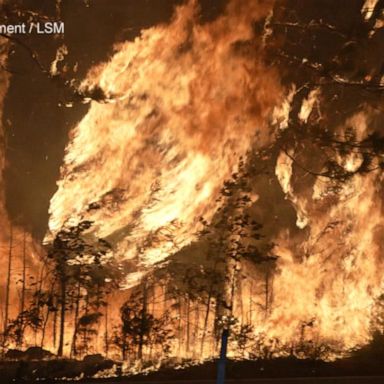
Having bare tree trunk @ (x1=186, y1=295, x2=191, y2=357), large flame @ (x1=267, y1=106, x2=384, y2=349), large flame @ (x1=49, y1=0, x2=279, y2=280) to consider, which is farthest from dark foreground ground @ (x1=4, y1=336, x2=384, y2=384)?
large flame @ (x1=49, y1=0, x2=279, y2=280)

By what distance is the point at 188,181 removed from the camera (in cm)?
530

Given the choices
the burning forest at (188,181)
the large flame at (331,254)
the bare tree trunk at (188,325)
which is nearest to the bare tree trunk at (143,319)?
the burning forest at (188,181)

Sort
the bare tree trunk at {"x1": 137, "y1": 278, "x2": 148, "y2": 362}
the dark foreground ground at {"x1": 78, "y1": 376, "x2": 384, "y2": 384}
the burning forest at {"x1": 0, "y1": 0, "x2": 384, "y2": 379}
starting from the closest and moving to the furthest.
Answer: the burning forest at {"x1": 0, "y1": 0, "x2": 384, "y2": 379} → the bare tree trunk at {"x1": 137, "y1": 278, "x2": 148, "y2": 362} → the dark foreground ground at {"x1": 78, "y1": 376, "x2": 384, "y2": 384}

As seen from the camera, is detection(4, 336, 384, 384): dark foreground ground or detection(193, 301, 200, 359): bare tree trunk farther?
detection(193, 301, 200, 359): bare tree trunk

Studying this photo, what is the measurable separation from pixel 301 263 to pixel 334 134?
118cm

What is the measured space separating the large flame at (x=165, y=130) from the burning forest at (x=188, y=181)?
1 centimetres

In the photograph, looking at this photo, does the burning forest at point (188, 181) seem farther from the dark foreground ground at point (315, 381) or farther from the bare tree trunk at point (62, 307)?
the dark foreground ground at point (315, 381)

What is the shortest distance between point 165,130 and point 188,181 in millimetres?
482

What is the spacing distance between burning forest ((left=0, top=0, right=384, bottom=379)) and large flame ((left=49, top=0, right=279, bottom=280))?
0.01 m

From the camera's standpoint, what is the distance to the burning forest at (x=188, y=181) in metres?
5.13

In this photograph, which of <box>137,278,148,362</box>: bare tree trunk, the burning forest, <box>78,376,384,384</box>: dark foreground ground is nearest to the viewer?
the burning forest

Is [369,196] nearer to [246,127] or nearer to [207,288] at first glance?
[246,127]

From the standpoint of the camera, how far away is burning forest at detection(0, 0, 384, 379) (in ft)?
16.8

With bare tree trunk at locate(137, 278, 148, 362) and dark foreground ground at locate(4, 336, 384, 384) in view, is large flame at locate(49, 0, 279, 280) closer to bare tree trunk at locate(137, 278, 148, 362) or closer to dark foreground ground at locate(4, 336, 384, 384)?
bare tree trunk at locate(137, 278, 148, 362)
